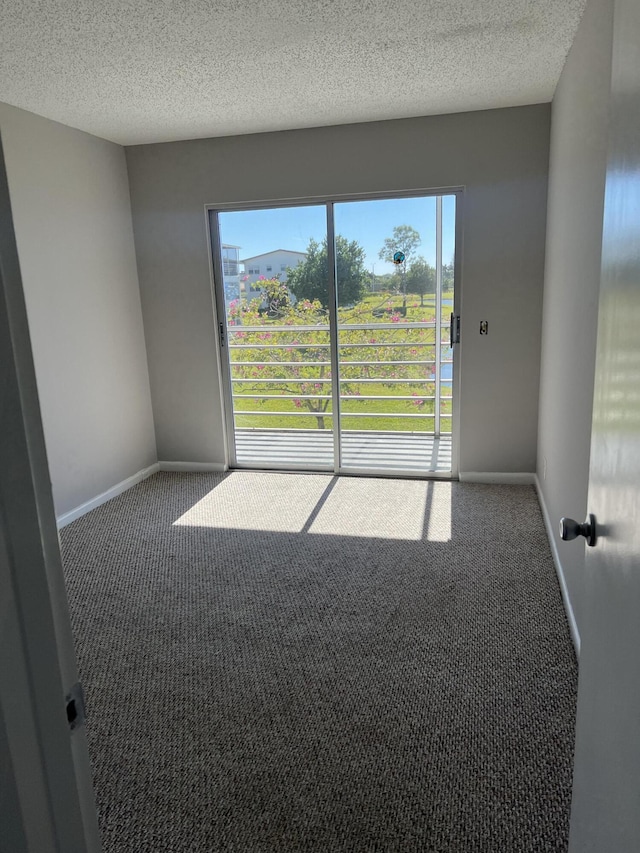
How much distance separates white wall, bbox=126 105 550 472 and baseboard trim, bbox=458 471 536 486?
0.13 ft

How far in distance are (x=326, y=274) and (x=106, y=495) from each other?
2.34 meters

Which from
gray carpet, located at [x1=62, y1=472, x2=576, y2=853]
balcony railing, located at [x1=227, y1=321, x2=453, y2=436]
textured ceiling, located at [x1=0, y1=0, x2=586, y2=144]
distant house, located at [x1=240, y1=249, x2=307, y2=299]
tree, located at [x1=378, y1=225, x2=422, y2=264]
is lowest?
gray carpet, located at [x1=62, y1=472, x2=576, y2=853]

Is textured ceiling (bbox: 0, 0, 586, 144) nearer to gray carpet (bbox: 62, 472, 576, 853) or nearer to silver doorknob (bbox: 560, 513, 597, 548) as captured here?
silver doorknob (bbox: 560, 513, 597, 548)

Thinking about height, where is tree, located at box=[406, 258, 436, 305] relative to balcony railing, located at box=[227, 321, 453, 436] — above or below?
above

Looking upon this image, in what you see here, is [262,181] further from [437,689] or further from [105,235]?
[437,689]

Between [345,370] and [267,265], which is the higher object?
[267,265]

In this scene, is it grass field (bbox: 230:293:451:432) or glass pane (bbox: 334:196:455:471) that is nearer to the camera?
glass pane (bbox: 334:196:455:471)

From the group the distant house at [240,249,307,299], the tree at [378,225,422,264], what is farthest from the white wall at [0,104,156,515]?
the tree at [378,225,422,264]

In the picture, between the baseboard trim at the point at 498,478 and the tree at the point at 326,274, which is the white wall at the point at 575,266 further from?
the tree at the point at 326,274

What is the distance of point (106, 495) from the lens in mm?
4281

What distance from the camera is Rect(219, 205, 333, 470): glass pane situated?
4449mm

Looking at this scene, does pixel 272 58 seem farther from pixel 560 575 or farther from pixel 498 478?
pixel 498 478

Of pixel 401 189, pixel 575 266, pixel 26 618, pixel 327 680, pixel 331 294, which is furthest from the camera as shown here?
pixel 331 294

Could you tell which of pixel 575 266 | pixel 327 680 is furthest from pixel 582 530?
pixel 575 266
